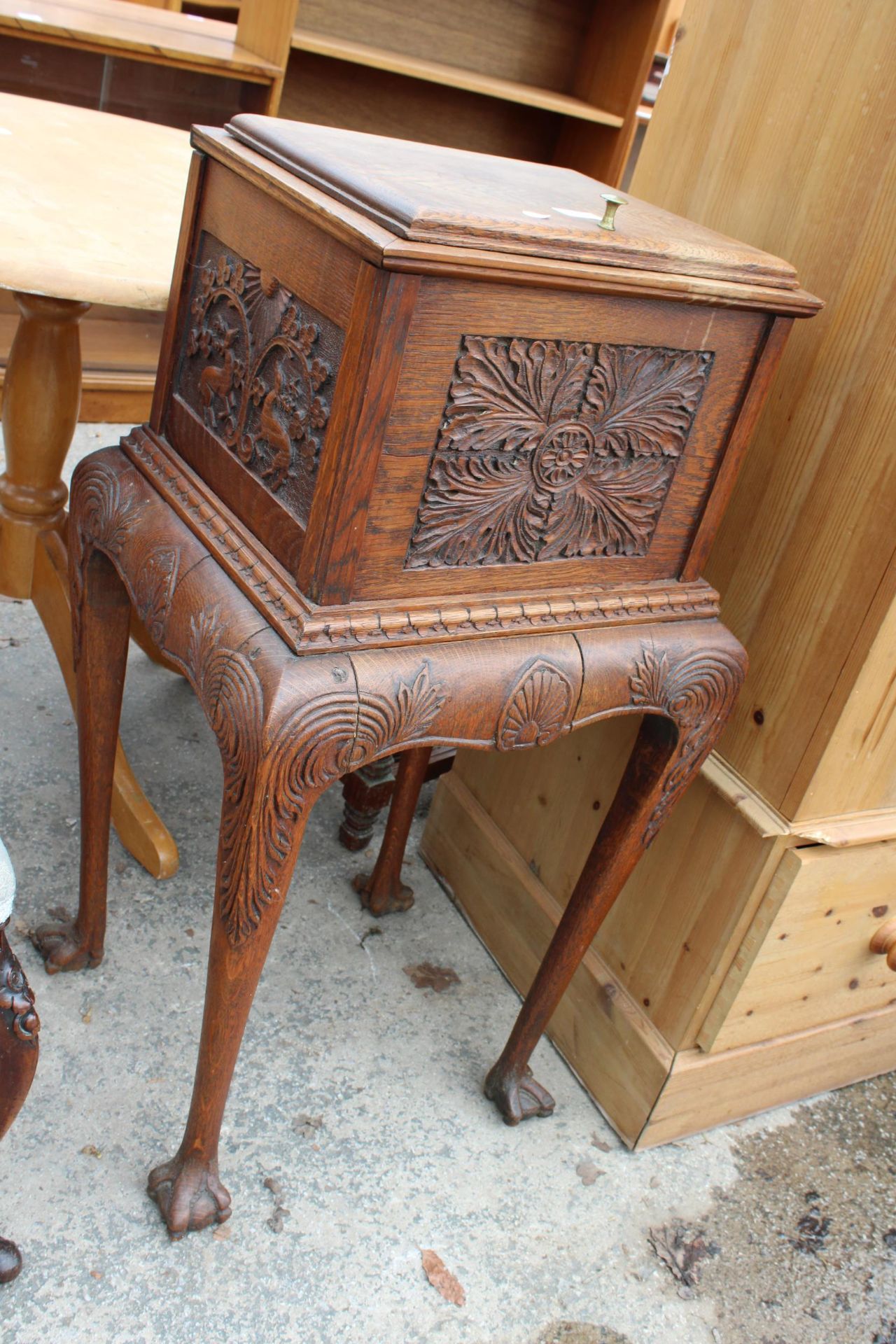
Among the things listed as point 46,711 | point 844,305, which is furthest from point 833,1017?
point 46,711

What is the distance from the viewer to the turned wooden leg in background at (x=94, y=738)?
1347mm

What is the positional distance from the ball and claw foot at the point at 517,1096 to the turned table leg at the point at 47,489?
62 centimetres

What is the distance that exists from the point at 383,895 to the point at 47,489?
3.25 ft

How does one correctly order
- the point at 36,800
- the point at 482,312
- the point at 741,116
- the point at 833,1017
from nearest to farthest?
1. the point at 482,312
2. the point at 741,116
3. the point at 833,1017
4. the point at 36,800

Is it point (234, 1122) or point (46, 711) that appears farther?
point (46, 711)

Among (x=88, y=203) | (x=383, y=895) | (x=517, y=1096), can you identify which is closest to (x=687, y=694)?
(x=517, y=1096)

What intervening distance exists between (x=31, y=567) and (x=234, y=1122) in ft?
3.83

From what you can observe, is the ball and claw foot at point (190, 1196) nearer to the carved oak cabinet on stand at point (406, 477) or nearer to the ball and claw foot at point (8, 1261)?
the carved oak cabinet on stand at point (406, 477)

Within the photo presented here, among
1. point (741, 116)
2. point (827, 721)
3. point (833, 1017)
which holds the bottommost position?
point (833, 1017)

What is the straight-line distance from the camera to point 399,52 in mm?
3768

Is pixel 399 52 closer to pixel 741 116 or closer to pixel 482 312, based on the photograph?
pixel 741 116

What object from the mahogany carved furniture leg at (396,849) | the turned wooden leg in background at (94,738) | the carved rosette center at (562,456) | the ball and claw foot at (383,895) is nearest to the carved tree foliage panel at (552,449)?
the carved rosette center at (562,456)

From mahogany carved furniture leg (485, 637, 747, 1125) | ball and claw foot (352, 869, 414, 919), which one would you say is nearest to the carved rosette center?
mahogany carved furniture leg (485, 637, 747, 1125)

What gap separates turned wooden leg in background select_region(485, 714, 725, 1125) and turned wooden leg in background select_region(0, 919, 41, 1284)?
0.69 m
